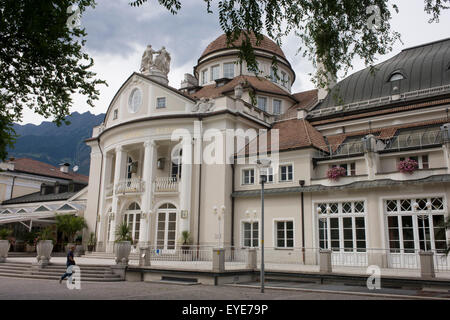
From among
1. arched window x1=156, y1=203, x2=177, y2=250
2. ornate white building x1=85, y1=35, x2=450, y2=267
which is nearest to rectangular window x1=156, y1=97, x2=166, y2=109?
ornate white building x1=85, y1=35, x2=450, y2=267

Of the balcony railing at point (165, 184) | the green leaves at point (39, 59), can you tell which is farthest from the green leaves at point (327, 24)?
the balcony railing at point (165, 184)

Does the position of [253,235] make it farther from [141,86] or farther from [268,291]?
[141,86]

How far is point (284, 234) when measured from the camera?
22.5 metres

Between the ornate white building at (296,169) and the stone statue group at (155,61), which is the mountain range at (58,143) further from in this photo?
the ornate white building at (296,169)

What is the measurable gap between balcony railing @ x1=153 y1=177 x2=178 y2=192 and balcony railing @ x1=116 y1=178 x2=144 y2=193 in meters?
0.94

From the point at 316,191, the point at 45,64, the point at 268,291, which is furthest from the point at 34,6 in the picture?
the point at 316,191

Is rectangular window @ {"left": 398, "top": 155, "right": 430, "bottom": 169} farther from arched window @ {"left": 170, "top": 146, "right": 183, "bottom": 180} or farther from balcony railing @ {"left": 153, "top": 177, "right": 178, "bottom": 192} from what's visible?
arched window @ {"left": 170, "top": 146, "right": 183, "bottom": 180}

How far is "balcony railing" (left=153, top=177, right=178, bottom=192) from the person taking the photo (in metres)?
25.5

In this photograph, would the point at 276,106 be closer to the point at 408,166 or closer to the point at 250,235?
the point at 250,235

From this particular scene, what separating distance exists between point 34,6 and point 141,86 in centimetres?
2003

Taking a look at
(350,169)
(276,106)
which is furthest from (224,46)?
(350,169)

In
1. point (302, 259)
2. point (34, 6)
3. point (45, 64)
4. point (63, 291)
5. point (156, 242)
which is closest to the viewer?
point (34, 6)

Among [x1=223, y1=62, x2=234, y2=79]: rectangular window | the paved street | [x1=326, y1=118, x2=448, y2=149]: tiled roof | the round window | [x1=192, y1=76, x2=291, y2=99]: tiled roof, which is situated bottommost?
the paved street

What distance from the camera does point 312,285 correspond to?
49.0ft
